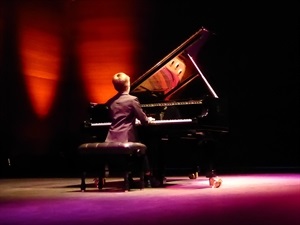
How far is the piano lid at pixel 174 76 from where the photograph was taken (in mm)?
5441

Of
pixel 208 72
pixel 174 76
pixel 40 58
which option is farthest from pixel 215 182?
pixel 40 58

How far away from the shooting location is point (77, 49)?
30.5 ft

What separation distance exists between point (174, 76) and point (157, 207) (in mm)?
2395

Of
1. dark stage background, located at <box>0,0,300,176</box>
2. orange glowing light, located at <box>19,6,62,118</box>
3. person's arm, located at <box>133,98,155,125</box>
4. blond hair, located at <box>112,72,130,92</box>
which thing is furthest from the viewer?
orange glowing light, located at <box>19,6,62,118</box>

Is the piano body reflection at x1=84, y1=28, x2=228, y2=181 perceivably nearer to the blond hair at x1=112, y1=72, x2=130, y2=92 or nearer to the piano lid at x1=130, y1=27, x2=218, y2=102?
the piano lid at x1=130, y1=27, x2=218, y2=102

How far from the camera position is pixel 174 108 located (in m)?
5.41

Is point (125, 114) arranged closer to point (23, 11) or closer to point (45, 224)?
point (45, 224)

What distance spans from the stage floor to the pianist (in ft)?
1.75

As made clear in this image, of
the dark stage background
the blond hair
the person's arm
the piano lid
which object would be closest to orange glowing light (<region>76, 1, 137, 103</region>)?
the dark stage background

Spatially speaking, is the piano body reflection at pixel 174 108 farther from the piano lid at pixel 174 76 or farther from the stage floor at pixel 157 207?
the stage floor at pixel 157 207

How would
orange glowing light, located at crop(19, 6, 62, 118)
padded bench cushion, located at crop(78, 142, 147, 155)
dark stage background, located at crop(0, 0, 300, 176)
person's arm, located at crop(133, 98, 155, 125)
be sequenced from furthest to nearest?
orange glowing light, located at crop(19, 6, 62, 118)
dark stage background, located at crop(0, 0, 300, 176)
person's arm, located at crop(133, 98, 155, 125)
padded bench cushion, located at crop(78, 142, 147, 155)

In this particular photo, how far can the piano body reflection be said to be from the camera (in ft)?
17.0

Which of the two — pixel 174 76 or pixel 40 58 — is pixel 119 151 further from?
pixel 40 58

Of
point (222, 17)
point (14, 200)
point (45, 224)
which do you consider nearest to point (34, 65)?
point (222, 17)
